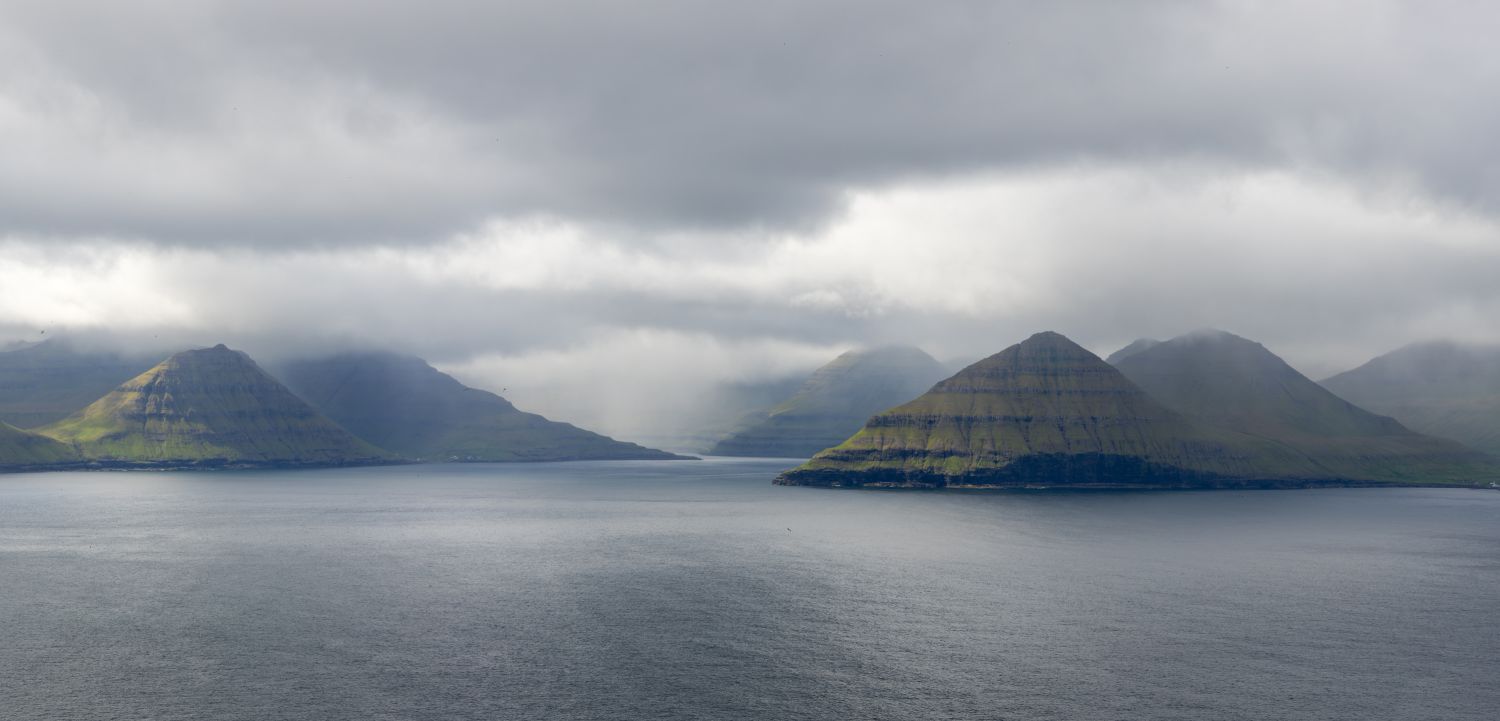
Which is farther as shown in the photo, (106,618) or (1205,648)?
(106,618)

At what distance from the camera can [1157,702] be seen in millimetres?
117812

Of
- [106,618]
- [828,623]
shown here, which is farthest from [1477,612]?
[106,618]

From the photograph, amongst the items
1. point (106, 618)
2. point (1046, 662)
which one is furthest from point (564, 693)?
point (106, 618)

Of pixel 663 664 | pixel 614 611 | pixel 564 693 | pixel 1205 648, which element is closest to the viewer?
pixel 564 693

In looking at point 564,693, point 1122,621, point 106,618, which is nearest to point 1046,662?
point 1122,621

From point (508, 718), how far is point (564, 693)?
974 centimetres

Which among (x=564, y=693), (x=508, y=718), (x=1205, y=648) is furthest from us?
(x=1205, y=648)

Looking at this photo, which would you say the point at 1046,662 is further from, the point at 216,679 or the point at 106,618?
the point at 106,618

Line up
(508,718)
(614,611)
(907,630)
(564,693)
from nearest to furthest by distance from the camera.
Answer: (508,718)
(564,693)
(907,630)
(614,611)

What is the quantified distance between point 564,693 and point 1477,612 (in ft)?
459

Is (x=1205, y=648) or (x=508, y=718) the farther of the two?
(x=1205, y=648)

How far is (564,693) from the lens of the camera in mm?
119625

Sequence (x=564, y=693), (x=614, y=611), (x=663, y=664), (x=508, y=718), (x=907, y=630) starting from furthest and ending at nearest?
(x=614, y=611), (x=907, y=630), (x=663, y=664), (x=564, y=693), (x=508, y=718)

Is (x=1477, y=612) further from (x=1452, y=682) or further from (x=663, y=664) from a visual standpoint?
(x=663, y=664)
